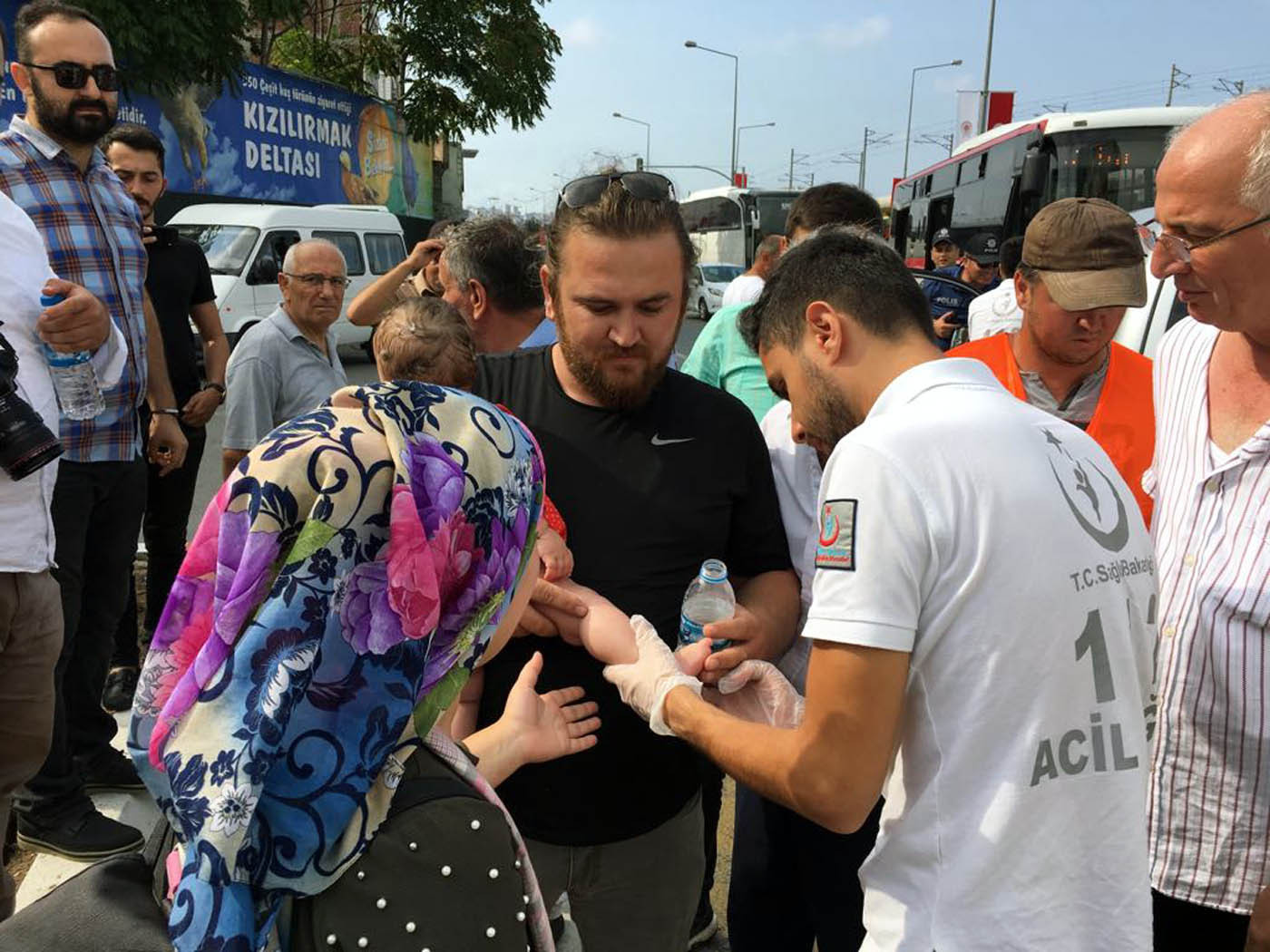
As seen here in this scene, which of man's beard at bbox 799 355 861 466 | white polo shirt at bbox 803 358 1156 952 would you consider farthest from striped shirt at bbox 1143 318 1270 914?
man's beard at bbox 799 355 861 466

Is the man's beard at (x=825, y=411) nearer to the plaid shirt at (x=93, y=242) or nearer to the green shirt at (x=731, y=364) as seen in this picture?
the green shirt at (x=731, y=364)

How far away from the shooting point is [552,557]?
1.96 meters

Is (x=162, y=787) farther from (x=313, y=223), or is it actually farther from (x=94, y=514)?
(x=313, y=223)

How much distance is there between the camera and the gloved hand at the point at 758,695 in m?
1.92

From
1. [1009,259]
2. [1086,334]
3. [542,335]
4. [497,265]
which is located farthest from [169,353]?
[1009,259]

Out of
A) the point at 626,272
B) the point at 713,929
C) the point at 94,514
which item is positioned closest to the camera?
the point at 626,272

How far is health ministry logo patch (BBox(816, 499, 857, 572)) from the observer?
1.36 meters

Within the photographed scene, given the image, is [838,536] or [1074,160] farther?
[1074,160]

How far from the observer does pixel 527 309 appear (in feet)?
11.3

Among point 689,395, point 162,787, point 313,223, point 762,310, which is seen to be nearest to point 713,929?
point 689,395

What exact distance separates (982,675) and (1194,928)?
42.8 inches

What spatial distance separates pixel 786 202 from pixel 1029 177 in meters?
14.9

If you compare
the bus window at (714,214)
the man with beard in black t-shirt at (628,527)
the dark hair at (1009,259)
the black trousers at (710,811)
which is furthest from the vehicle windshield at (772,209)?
the man with beard in black t-shirt at (628,527)

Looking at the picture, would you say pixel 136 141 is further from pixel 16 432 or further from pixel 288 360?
pixel 16 432
